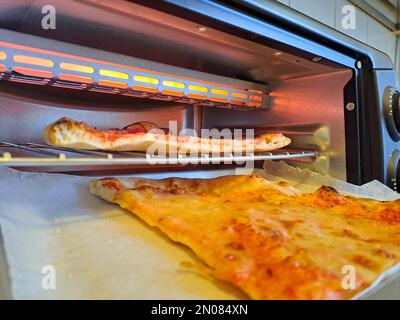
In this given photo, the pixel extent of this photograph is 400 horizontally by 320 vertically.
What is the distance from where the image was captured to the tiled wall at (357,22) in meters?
1.15

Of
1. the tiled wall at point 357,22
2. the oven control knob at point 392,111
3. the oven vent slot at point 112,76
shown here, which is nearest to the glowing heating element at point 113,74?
the oven vent slot at point 112,76

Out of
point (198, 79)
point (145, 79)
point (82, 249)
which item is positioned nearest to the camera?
point (82, 249)

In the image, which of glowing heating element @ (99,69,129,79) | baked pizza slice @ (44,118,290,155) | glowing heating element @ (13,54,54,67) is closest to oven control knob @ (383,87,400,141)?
baked pizza slice @ (44,118,290,155)

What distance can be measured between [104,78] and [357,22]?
131 centimetres

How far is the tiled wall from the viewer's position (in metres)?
1.15

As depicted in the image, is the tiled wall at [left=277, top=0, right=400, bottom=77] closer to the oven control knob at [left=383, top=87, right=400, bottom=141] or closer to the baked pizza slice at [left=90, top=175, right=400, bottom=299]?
the oven control knob at [left=383, top=87, right=400, bottom=141]

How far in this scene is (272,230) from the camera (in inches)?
28.2

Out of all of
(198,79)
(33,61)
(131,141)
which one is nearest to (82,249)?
(131,141)

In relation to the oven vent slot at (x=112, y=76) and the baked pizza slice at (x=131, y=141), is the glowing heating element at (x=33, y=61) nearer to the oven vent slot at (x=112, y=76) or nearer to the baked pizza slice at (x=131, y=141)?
the oven vent slot at (x=112, y=76)

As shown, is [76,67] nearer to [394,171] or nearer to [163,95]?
[163,95]

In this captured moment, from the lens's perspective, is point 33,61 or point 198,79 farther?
point 198,79

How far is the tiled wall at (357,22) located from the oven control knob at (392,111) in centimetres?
35
